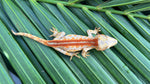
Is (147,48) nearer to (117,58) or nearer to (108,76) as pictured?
(117,58)

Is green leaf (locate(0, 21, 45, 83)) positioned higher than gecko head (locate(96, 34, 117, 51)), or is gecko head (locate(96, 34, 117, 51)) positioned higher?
green leaf (locate(0, 21, 45, 83))

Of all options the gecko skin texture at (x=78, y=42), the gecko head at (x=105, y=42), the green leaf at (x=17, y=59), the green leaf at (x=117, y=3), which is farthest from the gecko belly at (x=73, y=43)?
the green leaf at (x=117, y=3)

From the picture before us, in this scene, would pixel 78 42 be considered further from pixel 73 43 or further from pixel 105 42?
pixel 105 42

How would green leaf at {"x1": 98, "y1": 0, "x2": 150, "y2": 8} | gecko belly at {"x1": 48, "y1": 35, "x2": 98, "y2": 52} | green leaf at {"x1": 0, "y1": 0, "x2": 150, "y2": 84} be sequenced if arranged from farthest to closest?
1. gecko belly at {"x1": 48, "y1": 35, "x2": 98, "y2": 52}
2. green leaf at {"x1": 98, "y1": 0, "x2": 150, "y2": 8}
3. green leaf at {"x1": 0, "y1": 0, "x2": 150, "y2": 84}

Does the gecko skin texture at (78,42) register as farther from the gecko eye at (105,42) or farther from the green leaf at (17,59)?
the green leaf at (17,59)

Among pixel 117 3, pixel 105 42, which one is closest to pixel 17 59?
pixel 105 42

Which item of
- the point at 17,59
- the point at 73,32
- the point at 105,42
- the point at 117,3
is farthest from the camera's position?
the point at 105,42

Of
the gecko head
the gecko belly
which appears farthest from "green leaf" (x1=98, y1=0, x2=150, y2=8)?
the gecko belly

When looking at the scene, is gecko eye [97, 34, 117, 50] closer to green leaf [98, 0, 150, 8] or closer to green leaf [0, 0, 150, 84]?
green leaf [0, 0, 150, 84]
